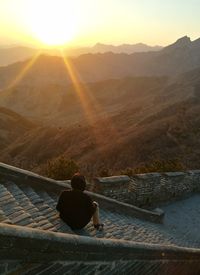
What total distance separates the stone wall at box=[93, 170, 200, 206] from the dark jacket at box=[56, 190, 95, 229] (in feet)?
18.5

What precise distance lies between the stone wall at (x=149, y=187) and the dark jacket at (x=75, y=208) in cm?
563

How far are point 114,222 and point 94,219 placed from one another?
1967 millimetres

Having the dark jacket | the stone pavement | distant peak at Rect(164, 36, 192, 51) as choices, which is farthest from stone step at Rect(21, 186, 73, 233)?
distant peak at Rect(164, 36, 192, 51)

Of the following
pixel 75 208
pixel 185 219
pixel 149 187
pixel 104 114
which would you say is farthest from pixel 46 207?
pixel 104 114

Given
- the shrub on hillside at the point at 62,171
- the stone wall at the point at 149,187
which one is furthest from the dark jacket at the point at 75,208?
the shrub on hillside at the point at 62,171

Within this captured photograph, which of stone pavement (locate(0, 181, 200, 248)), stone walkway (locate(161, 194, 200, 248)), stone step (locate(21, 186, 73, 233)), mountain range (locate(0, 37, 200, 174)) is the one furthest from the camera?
mountain range (locate(0, 37, 200, 174))

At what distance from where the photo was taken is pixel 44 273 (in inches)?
226

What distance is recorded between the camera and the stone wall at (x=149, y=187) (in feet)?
45.8

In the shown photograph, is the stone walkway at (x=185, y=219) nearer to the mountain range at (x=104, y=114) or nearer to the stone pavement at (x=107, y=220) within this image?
the stone pavement at (x=107, y=220)

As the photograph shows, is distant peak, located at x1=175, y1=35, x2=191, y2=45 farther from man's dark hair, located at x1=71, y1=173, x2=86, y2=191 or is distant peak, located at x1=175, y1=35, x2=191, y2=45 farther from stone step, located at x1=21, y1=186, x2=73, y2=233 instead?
man's dark hair, located at x1=71, y1=173, x2=86, y2=191

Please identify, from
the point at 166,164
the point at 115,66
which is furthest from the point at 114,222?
the point at 115,66

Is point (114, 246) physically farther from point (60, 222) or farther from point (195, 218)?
point (195, 218)

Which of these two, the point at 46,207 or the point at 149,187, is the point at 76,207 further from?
the point at 149,187

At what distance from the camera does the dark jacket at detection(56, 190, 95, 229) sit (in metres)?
7.73
